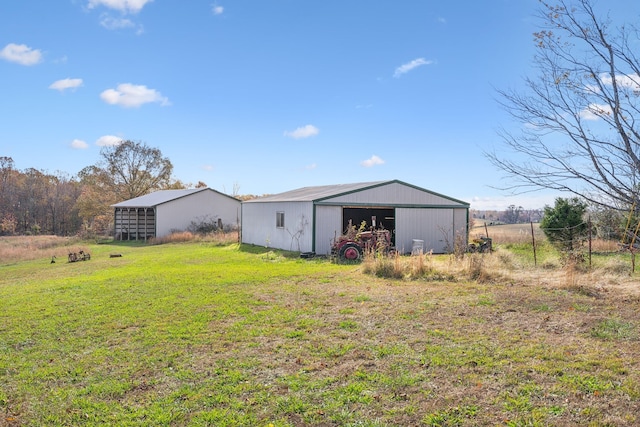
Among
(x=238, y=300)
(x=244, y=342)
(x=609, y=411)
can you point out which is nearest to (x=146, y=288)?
(x=238, y=300)

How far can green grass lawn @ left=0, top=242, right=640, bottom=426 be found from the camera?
365 centimetres

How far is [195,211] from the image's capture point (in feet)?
104

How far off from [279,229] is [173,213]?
14.1m

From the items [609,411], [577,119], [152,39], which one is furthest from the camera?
[152,39]

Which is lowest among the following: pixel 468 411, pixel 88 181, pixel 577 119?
pixel 468 411

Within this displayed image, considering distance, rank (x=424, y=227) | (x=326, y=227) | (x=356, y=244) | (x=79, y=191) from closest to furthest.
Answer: (x=356, y=244) < (x=326, y=227) < (x=424, y=227) < (x=79, y=191)

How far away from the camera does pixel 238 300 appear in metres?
8.05

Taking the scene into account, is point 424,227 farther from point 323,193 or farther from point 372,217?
point 323,193

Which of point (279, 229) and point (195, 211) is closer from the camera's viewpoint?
point (279, 229)

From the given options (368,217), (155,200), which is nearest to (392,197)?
(368,217)

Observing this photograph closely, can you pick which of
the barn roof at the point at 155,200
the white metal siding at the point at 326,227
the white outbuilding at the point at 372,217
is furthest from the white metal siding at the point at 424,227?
the barn roof at the point at 155,200

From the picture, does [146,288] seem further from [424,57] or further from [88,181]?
[88,181]

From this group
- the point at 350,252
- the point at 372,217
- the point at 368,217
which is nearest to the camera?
the point at 350,252

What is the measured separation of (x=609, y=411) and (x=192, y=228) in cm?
3000
